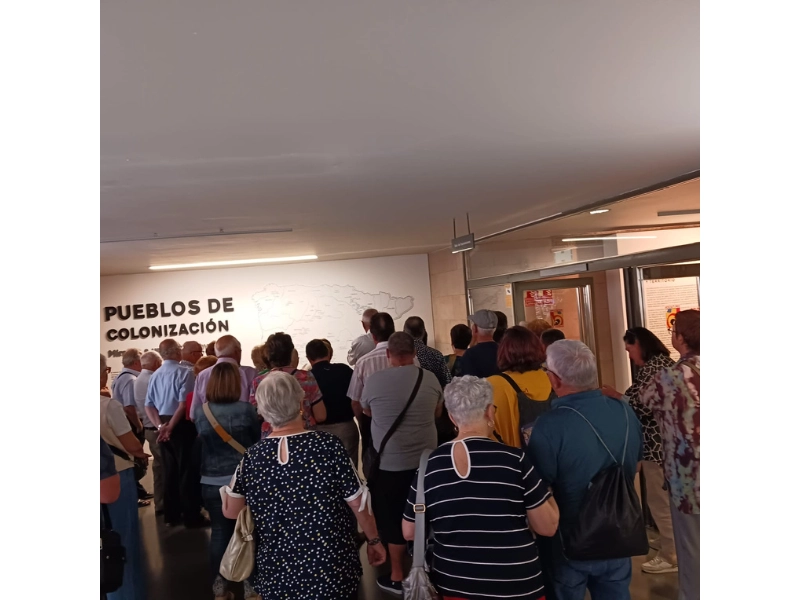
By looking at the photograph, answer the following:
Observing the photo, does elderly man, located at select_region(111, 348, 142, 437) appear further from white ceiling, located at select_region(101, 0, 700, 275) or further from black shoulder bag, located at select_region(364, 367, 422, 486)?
black shoulder bag, located at select_region(364, 367, 422, 486)

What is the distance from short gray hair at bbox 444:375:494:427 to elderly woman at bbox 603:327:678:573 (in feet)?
5.64

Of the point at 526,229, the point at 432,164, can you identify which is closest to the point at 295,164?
the point at 432,164

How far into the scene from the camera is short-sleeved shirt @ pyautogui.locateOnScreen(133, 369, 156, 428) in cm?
649

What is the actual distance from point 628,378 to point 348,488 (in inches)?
268

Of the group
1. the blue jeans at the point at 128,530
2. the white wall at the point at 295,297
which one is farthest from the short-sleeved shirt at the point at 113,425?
the white wall at the point at 295,297

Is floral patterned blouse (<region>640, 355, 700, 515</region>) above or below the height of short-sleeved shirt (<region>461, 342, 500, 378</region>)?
below

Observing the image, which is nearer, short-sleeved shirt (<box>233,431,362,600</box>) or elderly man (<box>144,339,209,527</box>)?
short-sleeved shirt (<box>233,431,362,600</box>)

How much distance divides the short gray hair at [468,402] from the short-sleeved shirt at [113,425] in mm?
1929

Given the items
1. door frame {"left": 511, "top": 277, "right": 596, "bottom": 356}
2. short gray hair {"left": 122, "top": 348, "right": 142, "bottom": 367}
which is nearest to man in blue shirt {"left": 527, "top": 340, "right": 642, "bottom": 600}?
short gray hair {"left": 122, "top": 348, "right": 142, "bottom": 367}

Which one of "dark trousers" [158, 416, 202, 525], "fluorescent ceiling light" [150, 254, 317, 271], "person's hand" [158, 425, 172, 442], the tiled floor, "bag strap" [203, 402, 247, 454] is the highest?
"fluorescent ceiling light" [150, 254, 317, 271]

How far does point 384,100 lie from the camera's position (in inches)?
105

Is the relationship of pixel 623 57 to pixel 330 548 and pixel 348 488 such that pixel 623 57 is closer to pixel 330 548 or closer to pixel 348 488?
pixel 348 488

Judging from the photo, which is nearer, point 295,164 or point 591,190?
point 295,164
